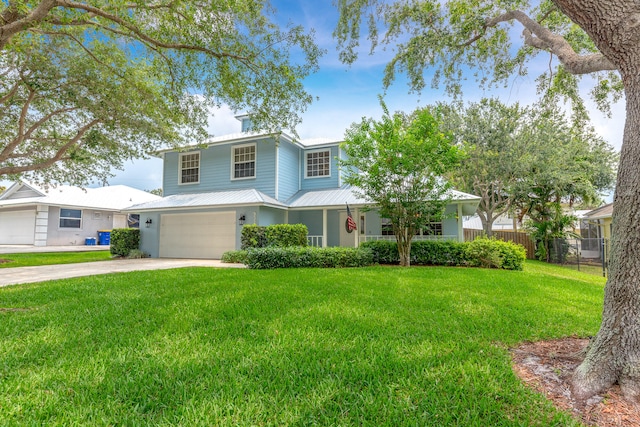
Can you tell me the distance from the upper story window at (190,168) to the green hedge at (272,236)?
546 cm

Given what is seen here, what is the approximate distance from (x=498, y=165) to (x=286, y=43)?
14.7 meters

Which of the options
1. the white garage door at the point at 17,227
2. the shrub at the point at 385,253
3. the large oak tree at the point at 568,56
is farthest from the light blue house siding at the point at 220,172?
the white garage door at the point at 17,227

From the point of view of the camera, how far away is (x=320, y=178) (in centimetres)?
1591

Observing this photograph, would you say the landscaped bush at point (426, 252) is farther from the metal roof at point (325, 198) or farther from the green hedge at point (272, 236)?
the green hedge at point (272, 236)

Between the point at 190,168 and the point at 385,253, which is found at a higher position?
the point at 190,168

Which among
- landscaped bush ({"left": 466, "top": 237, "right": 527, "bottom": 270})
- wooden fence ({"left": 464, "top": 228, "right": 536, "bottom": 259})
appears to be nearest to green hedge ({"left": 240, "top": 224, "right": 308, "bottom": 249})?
landscaped bush ({"left": 466, "top": 237, "right": 527, "bottom": 270})

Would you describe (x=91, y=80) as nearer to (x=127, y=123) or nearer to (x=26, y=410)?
(x=127, y=123)

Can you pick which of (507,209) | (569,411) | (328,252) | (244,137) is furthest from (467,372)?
(507,209)

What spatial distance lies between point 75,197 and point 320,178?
1878 cm

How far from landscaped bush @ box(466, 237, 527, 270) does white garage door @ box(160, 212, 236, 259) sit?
32.1 ft

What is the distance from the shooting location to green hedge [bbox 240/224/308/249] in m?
12.0

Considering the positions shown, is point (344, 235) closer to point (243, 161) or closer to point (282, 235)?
point (282, 235)

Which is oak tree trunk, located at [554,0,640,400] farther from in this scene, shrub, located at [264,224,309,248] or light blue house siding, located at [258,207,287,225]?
light blue house siding, located at [258,207,287,225]

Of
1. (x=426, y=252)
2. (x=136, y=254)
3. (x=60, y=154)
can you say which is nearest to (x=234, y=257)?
(x=136, y=254)
